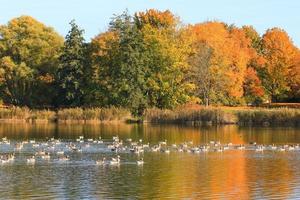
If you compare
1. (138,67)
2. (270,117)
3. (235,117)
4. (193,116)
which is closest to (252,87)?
(138,67)

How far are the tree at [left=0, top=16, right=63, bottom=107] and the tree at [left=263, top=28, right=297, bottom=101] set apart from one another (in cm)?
3001

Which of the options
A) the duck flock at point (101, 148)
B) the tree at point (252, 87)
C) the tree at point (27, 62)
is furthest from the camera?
the tree at point (252, 87)

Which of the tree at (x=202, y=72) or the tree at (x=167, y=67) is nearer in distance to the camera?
the tree at (x=167, y=67)

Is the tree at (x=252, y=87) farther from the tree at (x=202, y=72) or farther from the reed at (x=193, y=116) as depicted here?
the reed at (x=193, y=116)

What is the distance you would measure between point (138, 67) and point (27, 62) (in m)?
18.3

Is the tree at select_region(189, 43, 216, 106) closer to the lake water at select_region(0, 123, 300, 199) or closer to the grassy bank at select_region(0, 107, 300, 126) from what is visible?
the grassy bank at select_region(0, 107, 300, 126)

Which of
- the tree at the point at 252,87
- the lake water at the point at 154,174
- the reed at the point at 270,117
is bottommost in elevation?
the lake water at the point at 154,174

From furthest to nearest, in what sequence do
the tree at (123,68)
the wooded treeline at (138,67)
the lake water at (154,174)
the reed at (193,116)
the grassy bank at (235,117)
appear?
the wooded treeline at (138,67) → the tree at (123,68) → the reed at (193,116) → the grassy bank at (235,117) → the lake water at (154,174)

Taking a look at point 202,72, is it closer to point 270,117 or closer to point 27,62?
point 270,117

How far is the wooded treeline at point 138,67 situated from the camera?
8531cm

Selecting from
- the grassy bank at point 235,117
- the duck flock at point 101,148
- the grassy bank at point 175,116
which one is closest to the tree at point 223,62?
the grassy bank at point 175,116

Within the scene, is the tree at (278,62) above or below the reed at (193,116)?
above

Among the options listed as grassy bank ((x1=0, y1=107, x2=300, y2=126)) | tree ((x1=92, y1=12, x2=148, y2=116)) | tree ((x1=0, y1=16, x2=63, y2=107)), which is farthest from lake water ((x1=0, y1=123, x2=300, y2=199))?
tree ((x1=0, y1=16, x2=63, y2=107))

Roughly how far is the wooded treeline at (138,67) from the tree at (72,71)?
12cm
